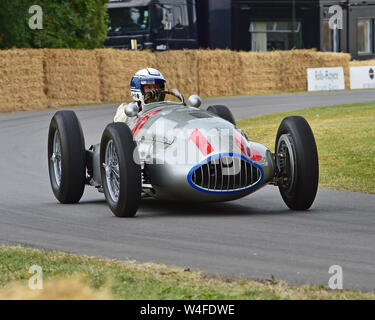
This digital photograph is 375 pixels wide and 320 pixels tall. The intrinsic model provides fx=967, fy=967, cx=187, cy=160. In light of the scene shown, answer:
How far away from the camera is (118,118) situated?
37.0 feet

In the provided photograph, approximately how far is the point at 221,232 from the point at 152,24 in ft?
86.1

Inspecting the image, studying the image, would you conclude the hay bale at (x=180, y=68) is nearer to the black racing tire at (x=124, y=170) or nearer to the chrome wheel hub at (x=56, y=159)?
the chrome wheel hub at (x=56, y=159)

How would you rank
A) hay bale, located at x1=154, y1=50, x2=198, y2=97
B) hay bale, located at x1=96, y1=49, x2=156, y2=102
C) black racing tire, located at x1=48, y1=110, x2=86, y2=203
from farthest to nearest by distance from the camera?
1. hay bale, located at x1=154, y1=50, x2=198, y2=97
2. hay bale, located at x1=96, y1=49, x2=156, y2=102
3. black racing tire, located at x1=48, y1=110, x2=86, y2=203

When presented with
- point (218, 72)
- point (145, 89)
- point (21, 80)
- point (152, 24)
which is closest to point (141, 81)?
point (145, 89)

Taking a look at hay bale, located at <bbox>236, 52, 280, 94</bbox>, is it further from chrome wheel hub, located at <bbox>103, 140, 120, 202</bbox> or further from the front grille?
the front grille

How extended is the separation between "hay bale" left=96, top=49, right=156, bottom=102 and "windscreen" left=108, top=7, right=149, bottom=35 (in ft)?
3.51

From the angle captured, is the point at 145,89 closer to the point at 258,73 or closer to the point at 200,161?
the point at 200,161

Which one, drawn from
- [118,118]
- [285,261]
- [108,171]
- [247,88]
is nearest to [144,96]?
[118,118]

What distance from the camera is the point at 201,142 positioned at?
9570 mm

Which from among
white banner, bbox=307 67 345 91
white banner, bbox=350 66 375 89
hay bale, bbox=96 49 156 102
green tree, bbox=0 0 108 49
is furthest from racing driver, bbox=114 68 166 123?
white banner, bbox=350 66 375 89

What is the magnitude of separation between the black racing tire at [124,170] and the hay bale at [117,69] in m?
23.8

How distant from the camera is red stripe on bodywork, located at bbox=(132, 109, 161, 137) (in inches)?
410
